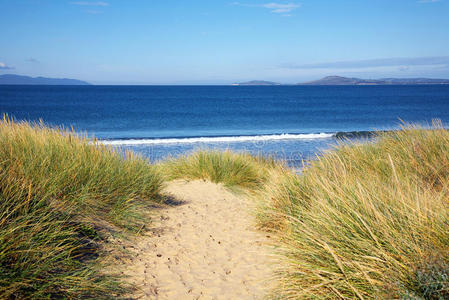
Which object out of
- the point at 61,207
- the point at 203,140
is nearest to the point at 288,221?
the point at 61,207

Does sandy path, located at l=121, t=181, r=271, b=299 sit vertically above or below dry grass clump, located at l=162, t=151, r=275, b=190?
below

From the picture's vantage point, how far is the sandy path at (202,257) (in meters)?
4.08

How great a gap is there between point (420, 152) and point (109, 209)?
562 cm

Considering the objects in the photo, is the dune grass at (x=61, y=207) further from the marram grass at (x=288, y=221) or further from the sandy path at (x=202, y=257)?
the sandy path at (x=202, y=257)

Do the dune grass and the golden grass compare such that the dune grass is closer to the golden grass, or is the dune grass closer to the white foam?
the golden grass

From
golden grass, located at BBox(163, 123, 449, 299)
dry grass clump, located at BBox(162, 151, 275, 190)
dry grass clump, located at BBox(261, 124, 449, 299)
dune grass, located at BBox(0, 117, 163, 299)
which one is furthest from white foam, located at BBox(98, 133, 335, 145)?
dry grass clump, located at BBox(261, 124, 449, 299)

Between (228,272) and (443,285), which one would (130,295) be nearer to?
(228,272)

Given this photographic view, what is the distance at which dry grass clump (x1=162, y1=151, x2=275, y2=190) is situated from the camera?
9.69m

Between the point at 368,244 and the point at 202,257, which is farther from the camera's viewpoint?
the point at 202,257

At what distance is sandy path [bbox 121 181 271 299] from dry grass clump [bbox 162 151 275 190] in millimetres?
2039

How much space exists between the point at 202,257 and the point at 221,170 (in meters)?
4.85

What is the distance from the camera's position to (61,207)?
168 inches

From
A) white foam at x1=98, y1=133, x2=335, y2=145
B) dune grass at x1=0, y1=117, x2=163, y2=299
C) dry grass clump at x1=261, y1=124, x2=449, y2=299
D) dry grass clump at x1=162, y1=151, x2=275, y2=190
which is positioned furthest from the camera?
white foam at x1=98, y1=133, x2=335, y2=145

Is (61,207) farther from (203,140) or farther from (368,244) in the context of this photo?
(203,140)
